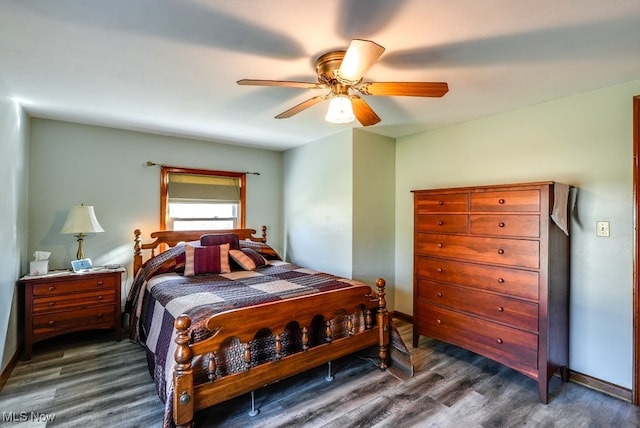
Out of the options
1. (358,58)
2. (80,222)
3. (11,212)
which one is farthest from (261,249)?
(358,58)

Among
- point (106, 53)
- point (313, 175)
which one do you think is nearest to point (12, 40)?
point (106, 53)

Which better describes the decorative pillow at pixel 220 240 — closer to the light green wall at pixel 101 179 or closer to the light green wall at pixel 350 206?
the light green wall at pixel 101 179

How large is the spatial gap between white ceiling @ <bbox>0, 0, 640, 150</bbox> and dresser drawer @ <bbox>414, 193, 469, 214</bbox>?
78cm

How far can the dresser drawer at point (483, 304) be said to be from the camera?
227cm

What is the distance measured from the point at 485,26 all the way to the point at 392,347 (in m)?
2.28

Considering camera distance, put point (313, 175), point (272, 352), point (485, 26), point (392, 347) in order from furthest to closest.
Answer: point (313, 175) → point (392, 347) → point (272, 352) → point (485, 26)

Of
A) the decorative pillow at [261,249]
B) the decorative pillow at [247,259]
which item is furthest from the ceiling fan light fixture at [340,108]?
the decorative pillow at [261,249]

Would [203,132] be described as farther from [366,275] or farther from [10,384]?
[10,384]

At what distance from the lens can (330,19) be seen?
60.2 inches

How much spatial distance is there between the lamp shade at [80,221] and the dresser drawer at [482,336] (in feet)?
10.6

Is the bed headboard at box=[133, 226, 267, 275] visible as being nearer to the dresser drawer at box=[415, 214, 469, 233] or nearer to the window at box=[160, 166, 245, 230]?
the window at box=[160, 166, 245, 230]

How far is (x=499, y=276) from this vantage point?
243 centimetres

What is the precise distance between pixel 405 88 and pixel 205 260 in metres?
2.45

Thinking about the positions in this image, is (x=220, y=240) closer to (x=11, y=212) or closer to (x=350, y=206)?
(x=350, y=206)
